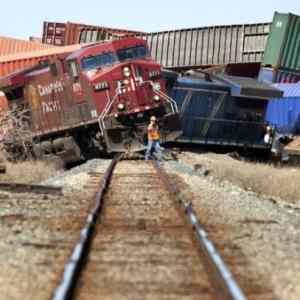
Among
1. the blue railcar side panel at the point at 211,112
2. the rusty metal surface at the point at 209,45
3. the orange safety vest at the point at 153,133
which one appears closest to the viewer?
the orange safety vest at the point at 153,133

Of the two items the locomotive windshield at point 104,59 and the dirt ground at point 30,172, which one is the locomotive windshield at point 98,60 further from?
the dirt ground at point 30,172

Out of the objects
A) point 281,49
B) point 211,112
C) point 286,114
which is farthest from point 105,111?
point 281,49

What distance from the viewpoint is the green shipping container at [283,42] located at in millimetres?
35875

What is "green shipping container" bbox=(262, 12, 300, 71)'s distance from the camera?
3588 centimetres

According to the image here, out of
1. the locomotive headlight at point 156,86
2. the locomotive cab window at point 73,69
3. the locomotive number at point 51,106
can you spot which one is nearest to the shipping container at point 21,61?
the locomotive number at point 51,106

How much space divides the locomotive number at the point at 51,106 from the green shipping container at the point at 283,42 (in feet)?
55.7

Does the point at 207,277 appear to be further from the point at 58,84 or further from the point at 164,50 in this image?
the point at 164,50

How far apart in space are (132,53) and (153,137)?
274 centimetres

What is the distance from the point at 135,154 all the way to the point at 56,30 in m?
22.0

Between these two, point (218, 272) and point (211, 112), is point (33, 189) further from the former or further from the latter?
point (211, 112)

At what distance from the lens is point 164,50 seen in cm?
4009

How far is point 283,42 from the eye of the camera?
3584 cm

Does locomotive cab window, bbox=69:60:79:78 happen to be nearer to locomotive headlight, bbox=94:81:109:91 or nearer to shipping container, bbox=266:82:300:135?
locomotive headlight, bbox=94:81:109:91

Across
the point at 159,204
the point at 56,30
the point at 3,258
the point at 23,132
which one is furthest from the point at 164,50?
the point at 3,258
